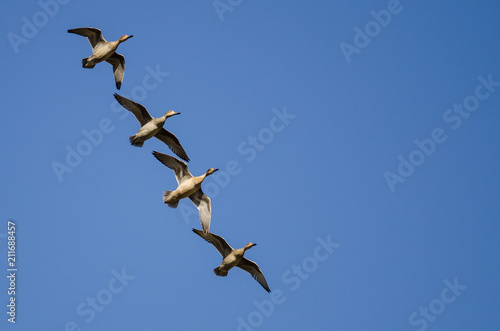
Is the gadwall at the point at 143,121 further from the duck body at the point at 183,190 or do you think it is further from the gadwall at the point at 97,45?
the duck body at the point at 183,190

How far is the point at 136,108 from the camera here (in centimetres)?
3219

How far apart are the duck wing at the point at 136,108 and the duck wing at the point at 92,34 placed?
7.90ft

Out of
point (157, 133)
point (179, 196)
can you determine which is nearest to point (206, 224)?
point (179, 196)

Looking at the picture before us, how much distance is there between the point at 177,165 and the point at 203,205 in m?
1.74

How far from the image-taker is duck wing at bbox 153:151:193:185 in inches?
1276

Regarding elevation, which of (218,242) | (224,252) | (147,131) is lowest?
(224,252)

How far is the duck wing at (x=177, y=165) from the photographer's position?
32.4m

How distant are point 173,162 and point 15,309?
899cm

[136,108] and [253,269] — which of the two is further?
[253,269]

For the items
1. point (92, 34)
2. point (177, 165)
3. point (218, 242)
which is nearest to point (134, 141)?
point (177, 165)

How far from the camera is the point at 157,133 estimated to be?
32.8 meters

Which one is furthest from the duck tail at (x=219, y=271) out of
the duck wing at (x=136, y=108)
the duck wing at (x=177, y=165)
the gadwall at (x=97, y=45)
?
the gadwall at (x=97, y=45)

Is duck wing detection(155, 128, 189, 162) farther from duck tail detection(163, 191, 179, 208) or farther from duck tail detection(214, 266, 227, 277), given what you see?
duck tail detection(214, 266, 227, 277)

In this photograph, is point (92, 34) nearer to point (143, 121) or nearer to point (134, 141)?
point (143, 121)
